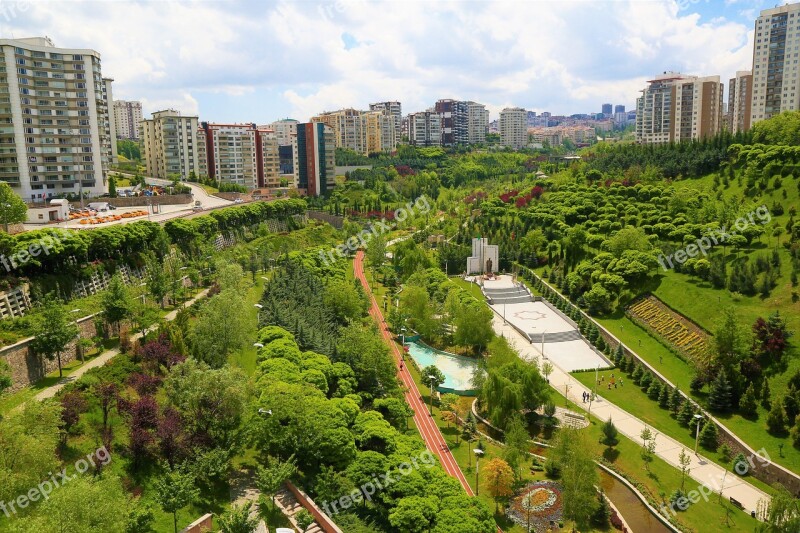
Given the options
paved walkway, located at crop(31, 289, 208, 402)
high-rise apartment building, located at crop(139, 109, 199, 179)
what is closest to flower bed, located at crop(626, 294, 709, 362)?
paved walkway, located at crop(31, 289, 208, 402)

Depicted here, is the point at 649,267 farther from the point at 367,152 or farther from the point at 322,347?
the point at 367,152

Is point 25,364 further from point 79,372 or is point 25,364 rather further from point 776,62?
point 776,62

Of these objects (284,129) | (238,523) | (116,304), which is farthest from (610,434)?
(284,129)

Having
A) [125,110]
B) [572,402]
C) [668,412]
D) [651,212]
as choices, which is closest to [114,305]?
[572,402]
